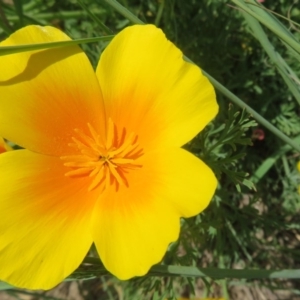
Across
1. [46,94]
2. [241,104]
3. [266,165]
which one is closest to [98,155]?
[46,94]

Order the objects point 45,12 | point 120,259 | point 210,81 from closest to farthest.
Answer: point 120,259
point 210,81
point 45,12

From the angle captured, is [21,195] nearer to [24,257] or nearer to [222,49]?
[24,257]

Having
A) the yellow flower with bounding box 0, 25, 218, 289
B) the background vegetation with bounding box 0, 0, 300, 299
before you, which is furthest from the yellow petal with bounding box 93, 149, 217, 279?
the background vegetation with bounding box 0, 0, 300, 299

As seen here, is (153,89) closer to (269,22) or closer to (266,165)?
(269,22)

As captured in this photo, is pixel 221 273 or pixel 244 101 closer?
pixel 221 273

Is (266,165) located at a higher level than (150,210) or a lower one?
lower

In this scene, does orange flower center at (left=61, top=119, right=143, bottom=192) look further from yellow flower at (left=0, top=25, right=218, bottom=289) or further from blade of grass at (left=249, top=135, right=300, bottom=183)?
blade of grass at (left=249, top=135, right=300, bottom=183)

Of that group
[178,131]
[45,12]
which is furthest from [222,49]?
[178,131]
